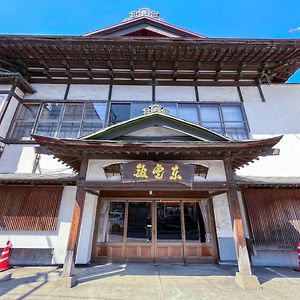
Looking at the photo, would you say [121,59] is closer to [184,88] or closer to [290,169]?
[184,88]

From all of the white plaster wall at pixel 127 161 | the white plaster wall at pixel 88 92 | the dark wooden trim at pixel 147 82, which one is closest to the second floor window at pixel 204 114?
the white plaster wall at pixel 88 92

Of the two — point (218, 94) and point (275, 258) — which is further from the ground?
point (218, 94)

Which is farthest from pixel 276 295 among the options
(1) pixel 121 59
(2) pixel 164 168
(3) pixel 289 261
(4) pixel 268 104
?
(1) pixel 121 59

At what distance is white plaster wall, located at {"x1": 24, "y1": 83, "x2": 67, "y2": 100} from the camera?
9430mm

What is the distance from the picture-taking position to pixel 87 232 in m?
7.30

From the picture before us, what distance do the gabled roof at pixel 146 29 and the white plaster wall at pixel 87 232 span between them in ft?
28.6

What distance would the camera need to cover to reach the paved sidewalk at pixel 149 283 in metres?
4.59

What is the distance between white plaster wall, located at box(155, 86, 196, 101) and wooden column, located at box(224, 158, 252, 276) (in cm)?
479

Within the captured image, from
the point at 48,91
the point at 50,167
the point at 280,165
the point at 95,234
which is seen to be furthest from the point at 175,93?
the point at 95,234

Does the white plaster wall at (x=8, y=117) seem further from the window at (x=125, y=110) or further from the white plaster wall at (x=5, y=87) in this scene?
the window at (x=125, y=110)

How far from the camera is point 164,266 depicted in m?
6.86

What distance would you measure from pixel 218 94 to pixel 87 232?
8745mm

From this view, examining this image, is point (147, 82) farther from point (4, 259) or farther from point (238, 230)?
point (4, 259)

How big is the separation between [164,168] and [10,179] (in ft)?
18.6
